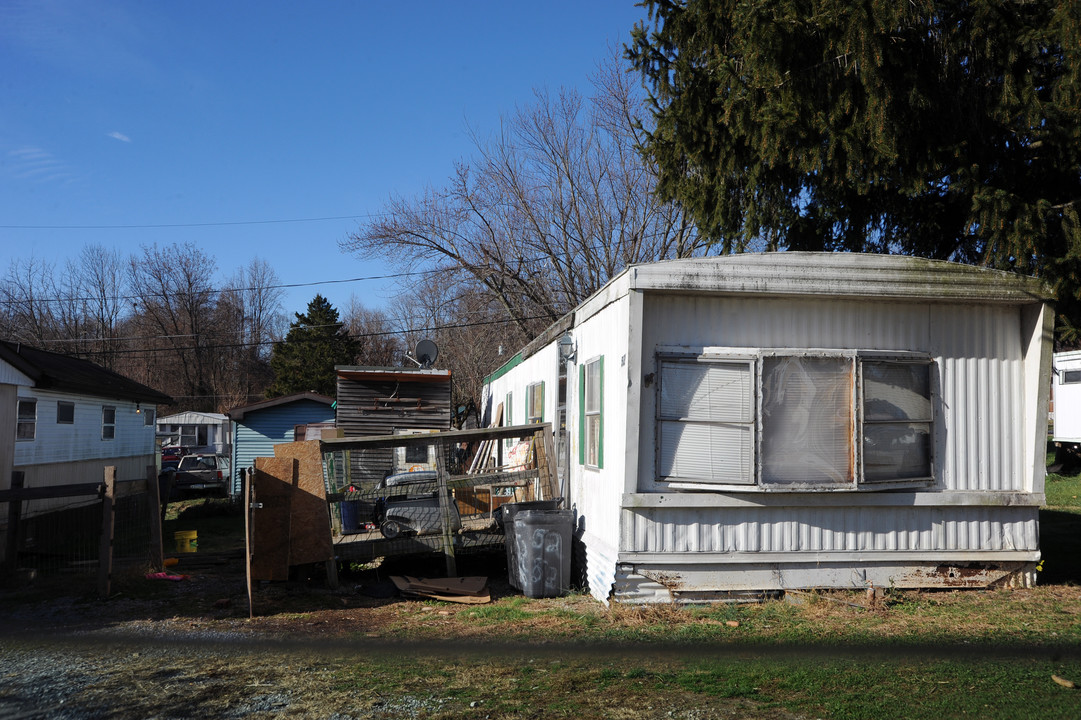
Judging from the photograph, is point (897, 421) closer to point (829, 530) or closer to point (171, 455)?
point (829, 530)

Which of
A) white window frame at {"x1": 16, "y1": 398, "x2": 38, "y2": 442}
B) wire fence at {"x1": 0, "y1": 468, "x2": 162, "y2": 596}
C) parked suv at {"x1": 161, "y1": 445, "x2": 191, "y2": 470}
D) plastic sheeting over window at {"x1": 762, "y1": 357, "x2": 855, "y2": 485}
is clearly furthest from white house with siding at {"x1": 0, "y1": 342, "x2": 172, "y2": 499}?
plastic sheeting over window at {"x1": 762, "y1": 357, "x2": 855, "y2": 485}

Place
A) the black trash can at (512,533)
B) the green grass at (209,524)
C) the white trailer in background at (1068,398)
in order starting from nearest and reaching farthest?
the black trash can at (512,533)
the green grass at (209,524)
the white trailer in background at (1068,398)

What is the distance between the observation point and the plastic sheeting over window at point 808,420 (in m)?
7.66

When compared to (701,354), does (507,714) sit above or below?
below

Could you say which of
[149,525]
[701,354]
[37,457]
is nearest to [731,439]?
[701,354]

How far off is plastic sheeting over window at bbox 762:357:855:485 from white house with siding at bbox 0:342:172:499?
11762 millimetres

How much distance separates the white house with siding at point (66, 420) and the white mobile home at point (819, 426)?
10.8 metres

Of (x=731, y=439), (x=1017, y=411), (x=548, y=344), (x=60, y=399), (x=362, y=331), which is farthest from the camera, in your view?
(x=362, y=331)

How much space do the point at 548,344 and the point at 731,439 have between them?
15.8 feet

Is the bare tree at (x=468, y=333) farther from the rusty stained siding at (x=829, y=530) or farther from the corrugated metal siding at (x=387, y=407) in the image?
the rusty stained siding at (x=829, y=530)

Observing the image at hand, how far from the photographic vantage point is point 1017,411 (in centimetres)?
816

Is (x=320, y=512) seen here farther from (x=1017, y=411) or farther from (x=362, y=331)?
(x=362, y=331)

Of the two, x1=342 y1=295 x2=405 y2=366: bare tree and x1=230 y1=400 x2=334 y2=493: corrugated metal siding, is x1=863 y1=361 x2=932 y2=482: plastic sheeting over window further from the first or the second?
x1=342 y1=295 x2=405 y2=366: bare tree

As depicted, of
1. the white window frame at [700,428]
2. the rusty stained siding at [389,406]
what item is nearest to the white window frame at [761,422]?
the white window frame at [700,428]
